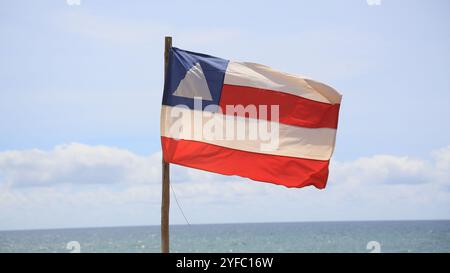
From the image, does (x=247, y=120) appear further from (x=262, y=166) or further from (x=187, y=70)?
(x=187, y=70)

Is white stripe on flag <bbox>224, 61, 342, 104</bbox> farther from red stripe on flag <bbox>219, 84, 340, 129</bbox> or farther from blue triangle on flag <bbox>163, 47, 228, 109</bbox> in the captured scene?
blue triangle on flag <bbox>163, 47, 228, 109</bbox>

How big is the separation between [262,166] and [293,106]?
140cm

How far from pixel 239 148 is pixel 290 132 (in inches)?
43.4

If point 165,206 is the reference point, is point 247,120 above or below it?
above

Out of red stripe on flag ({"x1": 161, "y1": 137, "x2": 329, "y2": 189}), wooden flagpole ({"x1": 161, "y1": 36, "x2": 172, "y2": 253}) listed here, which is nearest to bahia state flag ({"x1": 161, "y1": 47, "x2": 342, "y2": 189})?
red stripe on flag ({"x1": 161, "y1": 137, "x2": 329, "y2": 189})

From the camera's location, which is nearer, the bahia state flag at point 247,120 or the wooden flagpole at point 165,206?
the wooden flagpole at point 165,206

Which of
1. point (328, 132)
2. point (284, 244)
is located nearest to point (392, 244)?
point (284, 244)

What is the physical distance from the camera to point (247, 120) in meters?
14.7

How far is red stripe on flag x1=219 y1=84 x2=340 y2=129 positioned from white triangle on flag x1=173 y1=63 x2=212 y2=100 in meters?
0.63

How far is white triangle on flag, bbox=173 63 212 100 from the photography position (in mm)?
14172

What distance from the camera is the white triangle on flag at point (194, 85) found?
14.2 metres

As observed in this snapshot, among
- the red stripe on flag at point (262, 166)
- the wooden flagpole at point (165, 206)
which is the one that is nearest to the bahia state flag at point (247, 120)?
the red stripe on flag at point (262, 166)

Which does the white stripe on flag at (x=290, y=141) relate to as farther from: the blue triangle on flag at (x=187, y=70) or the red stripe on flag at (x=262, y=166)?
the blue triangle on flag at (x=187, y=70)

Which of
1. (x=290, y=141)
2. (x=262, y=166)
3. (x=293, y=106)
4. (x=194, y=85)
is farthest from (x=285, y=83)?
(x=194, y=85)
